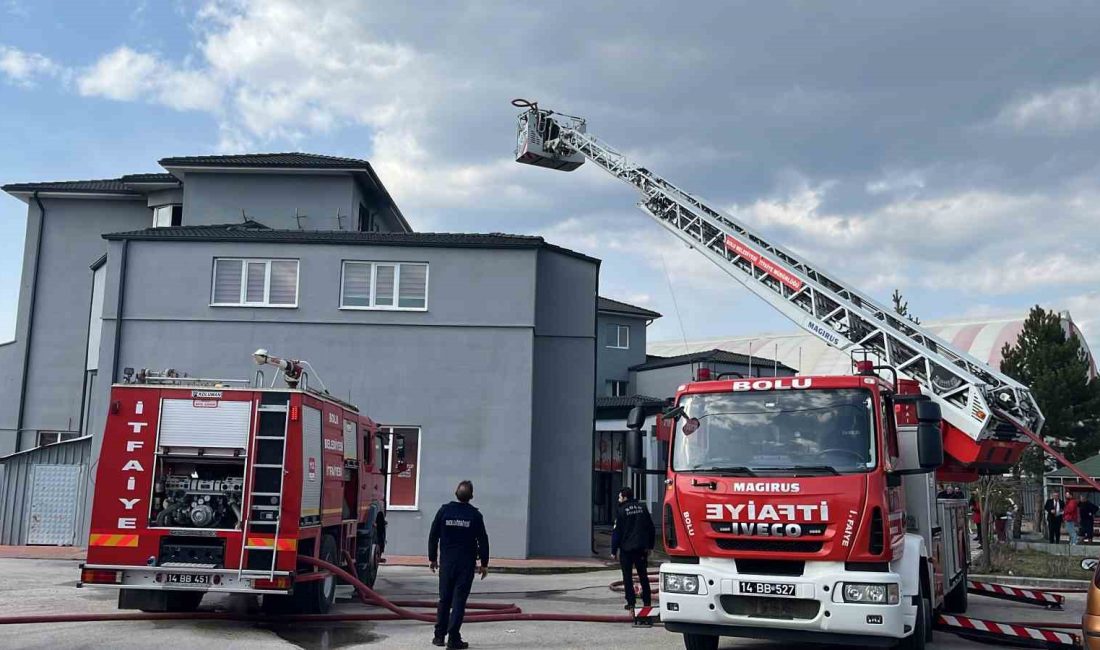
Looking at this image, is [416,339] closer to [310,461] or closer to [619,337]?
[310,461]

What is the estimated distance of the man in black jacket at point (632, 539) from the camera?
Answer: 486 inches

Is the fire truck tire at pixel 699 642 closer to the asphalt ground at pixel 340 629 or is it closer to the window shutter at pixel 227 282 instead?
the asphalt ground at pixel 340 629

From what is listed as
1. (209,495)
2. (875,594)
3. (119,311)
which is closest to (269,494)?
(209,495)

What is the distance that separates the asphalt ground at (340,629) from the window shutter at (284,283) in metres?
7.71

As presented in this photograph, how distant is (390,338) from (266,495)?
10.5m

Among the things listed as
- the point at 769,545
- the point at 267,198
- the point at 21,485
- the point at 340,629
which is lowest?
the point at 340,629

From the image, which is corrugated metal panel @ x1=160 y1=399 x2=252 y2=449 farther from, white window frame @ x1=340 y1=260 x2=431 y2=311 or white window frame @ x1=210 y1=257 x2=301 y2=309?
white window frame @ x1=210 y1=257 x2=301 y2=309

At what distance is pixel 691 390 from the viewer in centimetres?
955

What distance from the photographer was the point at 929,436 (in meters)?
8.43

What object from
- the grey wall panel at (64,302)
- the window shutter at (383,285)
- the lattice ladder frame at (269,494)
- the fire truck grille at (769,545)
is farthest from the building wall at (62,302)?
the fire truck grille at (769,545)

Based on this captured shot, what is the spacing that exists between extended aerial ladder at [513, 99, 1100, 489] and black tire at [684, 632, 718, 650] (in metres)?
5.26

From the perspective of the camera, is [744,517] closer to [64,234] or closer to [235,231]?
[235,231]

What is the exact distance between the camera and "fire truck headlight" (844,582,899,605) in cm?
800

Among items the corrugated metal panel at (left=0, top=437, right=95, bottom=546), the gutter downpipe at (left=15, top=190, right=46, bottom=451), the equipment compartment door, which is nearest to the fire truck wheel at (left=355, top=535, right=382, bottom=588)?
the corrugated metal panel at (left=0, top=437, right=95, bottom=546)
